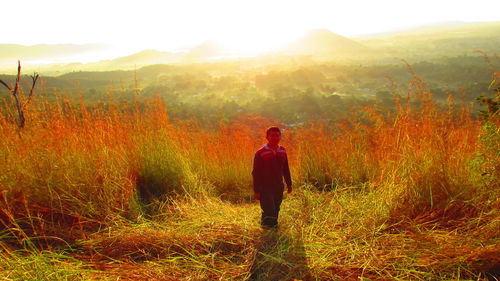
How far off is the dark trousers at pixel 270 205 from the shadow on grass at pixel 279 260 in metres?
0.22

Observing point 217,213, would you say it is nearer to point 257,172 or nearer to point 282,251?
point 257,172

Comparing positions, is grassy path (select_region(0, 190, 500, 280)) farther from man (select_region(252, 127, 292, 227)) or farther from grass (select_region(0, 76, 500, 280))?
man (select_region(252, 127, 292, 227))

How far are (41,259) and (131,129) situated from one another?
2248 mm

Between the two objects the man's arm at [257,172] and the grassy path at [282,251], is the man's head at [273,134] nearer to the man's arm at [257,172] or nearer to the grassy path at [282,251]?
the man's arm at [257,172]

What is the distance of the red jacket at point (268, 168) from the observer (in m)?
2.80

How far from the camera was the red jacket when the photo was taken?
280 centimetres

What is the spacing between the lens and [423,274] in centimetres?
206

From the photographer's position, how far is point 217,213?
3.27 meters

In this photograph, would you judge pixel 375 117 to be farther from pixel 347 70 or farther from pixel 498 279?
pixel 347 70

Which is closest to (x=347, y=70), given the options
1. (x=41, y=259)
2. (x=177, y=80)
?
(x=177, y=80)

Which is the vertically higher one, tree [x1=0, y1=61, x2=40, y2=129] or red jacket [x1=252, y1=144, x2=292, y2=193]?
tree [x1=0, y1=61, x2=40, y2=129]

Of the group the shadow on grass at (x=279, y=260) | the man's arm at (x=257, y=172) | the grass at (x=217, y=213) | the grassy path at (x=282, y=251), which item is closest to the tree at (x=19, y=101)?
the grass at (x=217, y=213)

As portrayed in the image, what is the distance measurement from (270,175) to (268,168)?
0.24 ft

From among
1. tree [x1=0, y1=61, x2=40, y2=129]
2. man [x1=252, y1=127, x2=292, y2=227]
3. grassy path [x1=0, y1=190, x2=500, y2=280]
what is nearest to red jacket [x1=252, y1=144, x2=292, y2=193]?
man [x1=252, y1=127, x2=292, y2=227]
